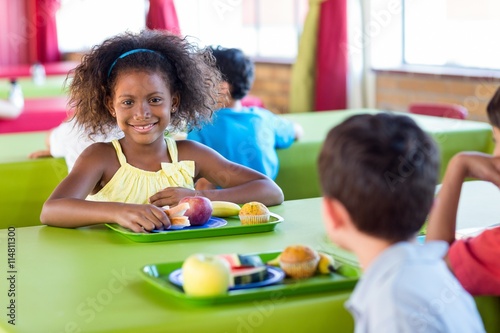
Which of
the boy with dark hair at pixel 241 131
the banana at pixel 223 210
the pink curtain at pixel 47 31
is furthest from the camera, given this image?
the pink curtain at pixel 47 31

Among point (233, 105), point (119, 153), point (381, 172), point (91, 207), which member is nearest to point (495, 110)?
point (381, 172)

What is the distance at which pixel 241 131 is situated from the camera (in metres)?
3.02

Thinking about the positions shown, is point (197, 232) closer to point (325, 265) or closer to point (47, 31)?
point (325, 265)

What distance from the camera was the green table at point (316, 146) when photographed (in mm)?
3266

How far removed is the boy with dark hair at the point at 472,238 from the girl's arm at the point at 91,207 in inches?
23.4

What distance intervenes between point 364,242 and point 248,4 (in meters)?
6.36

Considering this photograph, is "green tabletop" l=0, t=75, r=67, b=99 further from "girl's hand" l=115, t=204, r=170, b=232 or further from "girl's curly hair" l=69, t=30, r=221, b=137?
"girl's hand" l=115, t=204, r=170, b=232

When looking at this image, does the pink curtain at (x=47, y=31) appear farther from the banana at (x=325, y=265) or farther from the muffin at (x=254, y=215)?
the banana at (x=325, y=265)

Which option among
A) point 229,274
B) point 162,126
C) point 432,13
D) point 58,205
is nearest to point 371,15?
point 432,13

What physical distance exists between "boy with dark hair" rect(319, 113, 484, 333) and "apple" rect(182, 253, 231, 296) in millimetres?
235

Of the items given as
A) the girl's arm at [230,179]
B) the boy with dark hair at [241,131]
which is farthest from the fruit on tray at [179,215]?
the boy with dark hair at [241,131]

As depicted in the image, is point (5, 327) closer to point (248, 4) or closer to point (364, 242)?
point (364, 242)

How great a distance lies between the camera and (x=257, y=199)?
7.33 feet

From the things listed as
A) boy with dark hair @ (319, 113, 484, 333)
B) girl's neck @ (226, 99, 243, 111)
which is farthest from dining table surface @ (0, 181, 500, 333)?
girl's neck @ (226, 99, 243, 111)
